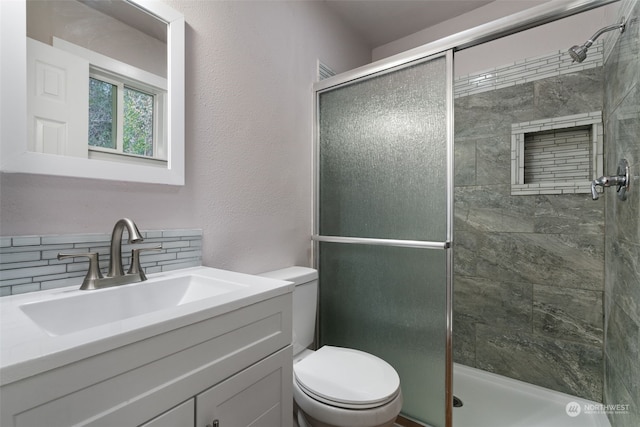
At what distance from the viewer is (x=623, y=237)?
4.46 ft

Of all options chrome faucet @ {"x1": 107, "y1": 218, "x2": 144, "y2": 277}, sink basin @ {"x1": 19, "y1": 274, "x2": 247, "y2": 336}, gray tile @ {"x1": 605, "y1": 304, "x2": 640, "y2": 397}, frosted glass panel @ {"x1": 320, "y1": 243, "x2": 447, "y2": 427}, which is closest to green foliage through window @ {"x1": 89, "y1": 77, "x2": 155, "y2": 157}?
chrome faucet @ {"x1": 107, "y1": 218, "x2": 144, "y2": 277}

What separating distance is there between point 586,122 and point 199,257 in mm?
2255

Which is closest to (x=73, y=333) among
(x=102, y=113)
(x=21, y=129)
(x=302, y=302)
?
(x=21, y=129)

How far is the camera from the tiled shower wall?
5.81 ft

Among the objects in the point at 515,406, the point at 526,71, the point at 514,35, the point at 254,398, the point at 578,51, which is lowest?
the point at 515,406

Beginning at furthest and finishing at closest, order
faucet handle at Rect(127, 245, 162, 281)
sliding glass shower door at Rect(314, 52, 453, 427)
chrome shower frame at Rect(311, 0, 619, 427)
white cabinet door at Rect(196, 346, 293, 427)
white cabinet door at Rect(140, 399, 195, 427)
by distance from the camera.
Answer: sliding glass shower door at Rect(314, 52, 453, 427) < chrome shower frame at Rect(311, 0, 619, 427) < faucet handle at Rect(127, 245, 162, 281) < white cabinet door at Rect(196, 346, 293, 427) < white cabinet door at Rect(140, 399, 195, 427)

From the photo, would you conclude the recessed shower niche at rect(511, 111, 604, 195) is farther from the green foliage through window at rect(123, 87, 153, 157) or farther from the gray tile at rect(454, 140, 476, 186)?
the green foliage through window at rect(123, 87, 153, 157)

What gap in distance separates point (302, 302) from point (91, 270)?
34.6 inches

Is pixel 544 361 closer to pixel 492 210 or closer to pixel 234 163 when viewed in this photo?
pixel 492 210

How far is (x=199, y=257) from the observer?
1251 millimetres

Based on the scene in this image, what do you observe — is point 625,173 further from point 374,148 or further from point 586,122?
point 374,148

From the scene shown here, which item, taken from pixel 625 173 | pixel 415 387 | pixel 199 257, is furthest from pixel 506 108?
pixel 199 257

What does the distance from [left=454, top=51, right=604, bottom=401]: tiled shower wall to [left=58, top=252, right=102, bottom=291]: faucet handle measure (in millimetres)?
2144

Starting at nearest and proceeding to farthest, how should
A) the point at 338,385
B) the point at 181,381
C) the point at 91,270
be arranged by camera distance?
the point at 181,381
the point at 91,270
the point at 338,385
